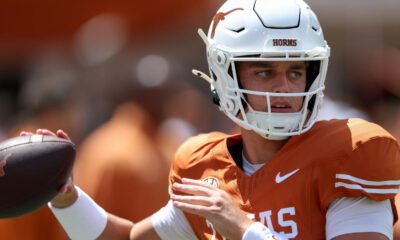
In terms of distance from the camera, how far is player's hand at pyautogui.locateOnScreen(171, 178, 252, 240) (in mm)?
1577

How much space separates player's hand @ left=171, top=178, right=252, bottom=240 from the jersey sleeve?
0.88 feet

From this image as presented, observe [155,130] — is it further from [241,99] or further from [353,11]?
[353,11]

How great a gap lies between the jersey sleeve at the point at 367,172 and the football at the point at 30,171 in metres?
0.88

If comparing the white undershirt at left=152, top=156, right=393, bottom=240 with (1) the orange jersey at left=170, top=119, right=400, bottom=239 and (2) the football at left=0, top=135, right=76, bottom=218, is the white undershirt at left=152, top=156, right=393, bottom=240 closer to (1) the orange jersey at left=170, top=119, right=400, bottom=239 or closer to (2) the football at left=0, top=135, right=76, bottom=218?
(1) the orange jersey at left=170, top=119, right=400, bottom=239

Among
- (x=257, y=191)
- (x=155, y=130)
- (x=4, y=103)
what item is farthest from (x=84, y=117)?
(x=257, y=191)

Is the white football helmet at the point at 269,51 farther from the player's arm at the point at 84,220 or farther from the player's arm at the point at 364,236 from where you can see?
the player's arm at the point at 84,220

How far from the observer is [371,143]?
164cm

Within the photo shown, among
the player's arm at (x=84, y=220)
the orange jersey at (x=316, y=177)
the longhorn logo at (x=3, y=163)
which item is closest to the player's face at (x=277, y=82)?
the orange jersey at (x=316, y=177)

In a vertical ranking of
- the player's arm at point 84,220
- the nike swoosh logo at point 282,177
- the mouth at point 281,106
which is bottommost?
the player's arm at point 84,220

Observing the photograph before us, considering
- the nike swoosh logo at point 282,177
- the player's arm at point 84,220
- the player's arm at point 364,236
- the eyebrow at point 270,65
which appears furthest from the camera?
the player's arm at point 84,220

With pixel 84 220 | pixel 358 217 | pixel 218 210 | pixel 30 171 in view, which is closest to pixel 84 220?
pixel 84 220

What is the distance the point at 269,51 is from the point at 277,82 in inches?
4.2

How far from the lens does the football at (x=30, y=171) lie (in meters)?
1.79

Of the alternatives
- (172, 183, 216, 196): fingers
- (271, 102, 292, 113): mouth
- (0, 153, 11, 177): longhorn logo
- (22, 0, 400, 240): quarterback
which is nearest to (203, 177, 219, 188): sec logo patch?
(22, 0, 400, 240): quarterback
